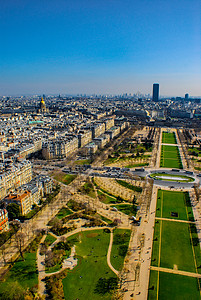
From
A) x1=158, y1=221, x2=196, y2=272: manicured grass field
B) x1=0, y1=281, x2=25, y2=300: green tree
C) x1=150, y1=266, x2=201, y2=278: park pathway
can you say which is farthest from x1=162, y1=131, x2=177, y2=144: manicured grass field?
x1=0, y1=281, x2=25, y2=300: green tree

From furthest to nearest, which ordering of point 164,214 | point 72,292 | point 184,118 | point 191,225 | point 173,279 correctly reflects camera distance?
point 184,118 → point 164,214 → point 191,225 → point 173,279 → point 72,292

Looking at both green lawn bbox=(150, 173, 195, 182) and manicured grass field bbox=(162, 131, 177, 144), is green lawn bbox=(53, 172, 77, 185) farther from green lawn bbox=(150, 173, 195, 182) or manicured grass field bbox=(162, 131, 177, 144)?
manicured grass field bbox=(162, 131, 177, 144)

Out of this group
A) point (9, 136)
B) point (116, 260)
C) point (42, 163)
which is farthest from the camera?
point (9, 136)

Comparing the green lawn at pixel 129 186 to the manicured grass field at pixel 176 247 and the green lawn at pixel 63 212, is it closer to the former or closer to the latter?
the manicured grass field at pixel 176 247

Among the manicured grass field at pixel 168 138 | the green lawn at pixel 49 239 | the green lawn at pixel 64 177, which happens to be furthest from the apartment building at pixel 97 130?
the green lawn at pixel 49 239

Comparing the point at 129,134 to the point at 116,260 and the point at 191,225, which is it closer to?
the point at 191,225

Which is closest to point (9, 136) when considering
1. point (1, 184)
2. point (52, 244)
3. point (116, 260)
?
point (1, 184)

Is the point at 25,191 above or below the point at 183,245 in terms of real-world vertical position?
above
